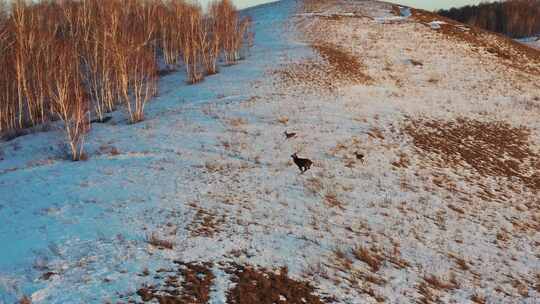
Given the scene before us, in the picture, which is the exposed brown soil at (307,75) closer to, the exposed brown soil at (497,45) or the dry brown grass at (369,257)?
the dry brown grass at (369,257)

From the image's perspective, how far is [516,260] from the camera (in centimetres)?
1321

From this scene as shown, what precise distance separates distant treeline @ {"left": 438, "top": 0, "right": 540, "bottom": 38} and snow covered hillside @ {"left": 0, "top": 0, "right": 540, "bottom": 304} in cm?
6729

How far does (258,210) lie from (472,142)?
49.9ft

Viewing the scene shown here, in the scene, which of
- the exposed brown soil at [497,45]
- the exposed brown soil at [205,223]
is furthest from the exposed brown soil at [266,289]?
the exposed brown soil at [497,45]

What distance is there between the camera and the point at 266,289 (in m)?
9.20

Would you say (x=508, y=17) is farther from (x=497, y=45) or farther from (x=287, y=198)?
(x=287, y=198)

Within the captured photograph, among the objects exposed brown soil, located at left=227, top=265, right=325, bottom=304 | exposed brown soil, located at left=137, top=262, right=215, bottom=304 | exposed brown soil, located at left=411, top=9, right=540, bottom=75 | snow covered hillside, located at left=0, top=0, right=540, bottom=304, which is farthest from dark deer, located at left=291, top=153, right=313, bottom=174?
exposed brown soil, located at left=411, top=9, right=540, bottom=75

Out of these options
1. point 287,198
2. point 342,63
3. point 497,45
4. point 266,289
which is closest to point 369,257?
point 266,289

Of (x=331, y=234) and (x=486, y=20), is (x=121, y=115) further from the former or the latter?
(x=486, y=20)

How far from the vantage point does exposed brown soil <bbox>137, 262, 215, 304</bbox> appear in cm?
837

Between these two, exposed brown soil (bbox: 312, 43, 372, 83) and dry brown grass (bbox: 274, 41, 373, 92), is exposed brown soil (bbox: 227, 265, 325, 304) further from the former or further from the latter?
exposed brown soil (bbox: 312, 43, 372, 83)

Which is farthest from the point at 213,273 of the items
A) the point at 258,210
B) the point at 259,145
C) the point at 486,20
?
the point at 486,20

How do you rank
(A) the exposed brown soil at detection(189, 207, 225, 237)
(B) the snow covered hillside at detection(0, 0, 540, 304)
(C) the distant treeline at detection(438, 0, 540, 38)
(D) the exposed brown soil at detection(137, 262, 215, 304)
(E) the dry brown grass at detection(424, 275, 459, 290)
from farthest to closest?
(C) the distant treeline at detection(438, 0, 540, 38)
(A) the exposed brown soil at detection(189, 207, 225, 237)
(E) the dry brown grass at detection(424, 275, 459, 290)
(B) the snow covered hillside at detection(0, 0, 540, 304)
(D) the exposed brown soil at detection(137, 262, 215, 304)

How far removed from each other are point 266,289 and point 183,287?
175 centimetres
